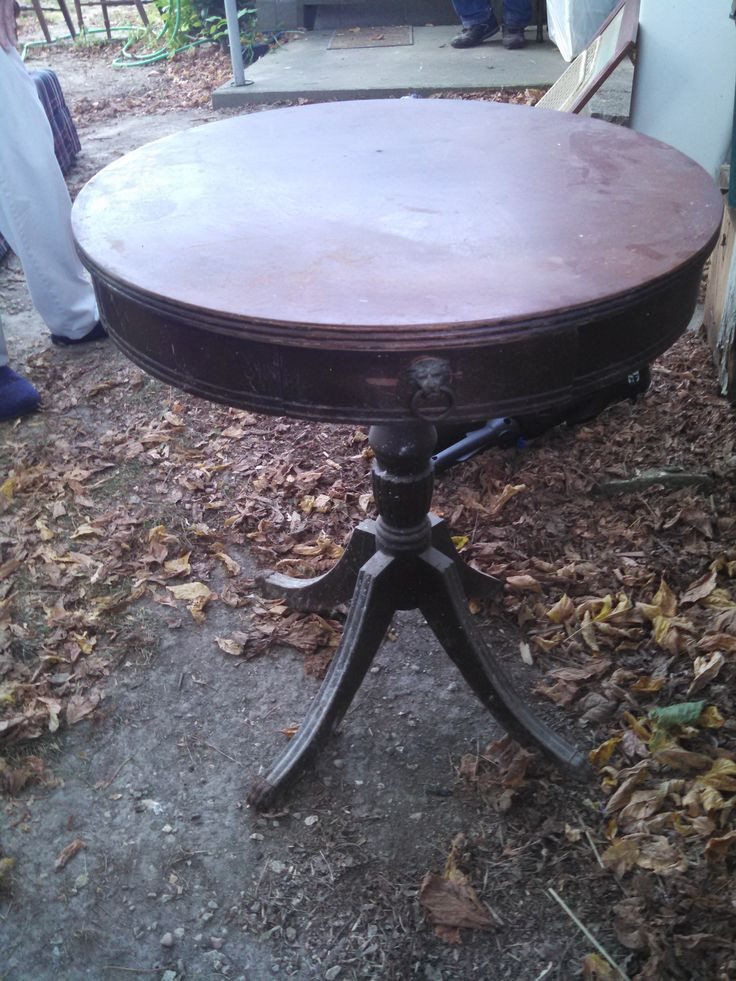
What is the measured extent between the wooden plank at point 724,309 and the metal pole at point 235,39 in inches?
178

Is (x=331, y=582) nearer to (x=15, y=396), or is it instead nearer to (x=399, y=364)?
(x=399, y=364)

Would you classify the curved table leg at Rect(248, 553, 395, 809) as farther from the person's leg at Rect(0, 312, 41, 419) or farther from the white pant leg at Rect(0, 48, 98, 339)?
the white pant leg at Rect(0, 48, 98, 339)

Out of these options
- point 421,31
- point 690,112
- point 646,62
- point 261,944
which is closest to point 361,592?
point 261,944

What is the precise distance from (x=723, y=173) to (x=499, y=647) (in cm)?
230

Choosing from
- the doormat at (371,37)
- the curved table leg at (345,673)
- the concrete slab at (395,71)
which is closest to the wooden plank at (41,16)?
the doormat at (371,37)

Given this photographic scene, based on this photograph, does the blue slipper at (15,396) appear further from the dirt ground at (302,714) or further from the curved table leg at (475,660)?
the curved table leg at (475,660)

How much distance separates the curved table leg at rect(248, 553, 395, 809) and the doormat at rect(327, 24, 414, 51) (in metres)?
6.72

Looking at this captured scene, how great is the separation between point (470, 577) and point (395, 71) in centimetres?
533

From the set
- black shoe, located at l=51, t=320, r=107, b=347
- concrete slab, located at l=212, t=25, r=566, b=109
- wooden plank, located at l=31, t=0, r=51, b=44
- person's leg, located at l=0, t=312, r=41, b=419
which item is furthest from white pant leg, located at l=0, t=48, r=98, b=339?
wooden plank, located at l=31, t=0, r=51, b=44

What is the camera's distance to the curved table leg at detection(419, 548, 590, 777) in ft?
5.91

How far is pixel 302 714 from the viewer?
6.82 ft

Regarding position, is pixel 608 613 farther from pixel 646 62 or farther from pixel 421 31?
pixel 421 31

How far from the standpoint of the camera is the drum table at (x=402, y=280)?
1.14 metres

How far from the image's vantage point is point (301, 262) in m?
1.29
